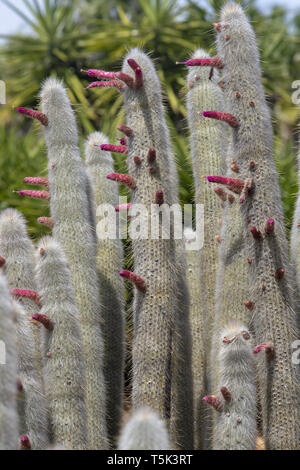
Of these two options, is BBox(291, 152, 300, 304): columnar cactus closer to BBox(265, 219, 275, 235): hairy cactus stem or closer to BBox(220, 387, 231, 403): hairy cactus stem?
BBox(265, 219, 275, 235): hairy cactus stem

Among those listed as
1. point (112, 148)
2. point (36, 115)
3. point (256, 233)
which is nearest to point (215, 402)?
point (256, 233)

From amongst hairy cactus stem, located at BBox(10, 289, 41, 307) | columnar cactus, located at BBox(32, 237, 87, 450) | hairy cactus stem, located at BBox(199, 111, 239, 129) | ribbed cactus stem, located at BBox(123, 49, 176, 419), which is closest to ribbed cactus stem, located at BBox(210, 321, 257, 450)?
ribbed cactus stem, located at BBox(123, 49, 176, 419)

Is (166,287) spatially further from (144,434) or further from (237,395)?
(144,434)

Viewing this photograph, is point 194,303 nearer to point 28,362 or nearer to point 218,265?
point 218,265

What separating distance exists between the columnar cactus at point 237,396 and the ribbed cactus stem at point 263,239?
1.09ft

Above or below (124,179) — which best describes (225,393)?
below

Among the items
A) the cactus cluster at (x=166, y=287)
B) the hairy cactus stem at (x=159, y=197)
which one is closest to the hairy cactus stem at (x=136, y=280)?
the cactus cluster at (x=166, y=287)

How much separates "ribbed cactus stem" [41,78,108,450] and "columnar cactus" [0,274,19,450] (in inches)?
41.7

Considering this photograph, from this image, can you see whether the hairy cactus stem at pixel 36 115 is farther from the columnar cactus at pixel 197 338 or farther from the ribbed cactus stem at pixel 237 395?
the ribbed cactus stem at pixel 237 395

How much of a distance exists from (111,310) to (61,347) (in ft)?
3.04

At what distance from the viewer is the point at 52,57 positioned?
36.8ft

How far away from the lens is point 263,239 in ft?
10.1

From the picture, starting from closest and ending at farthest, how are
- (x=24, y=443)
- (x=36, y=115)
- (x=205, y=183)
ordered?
(x=24, y=443)
(x=36, y=115)
(x=205, y=183)

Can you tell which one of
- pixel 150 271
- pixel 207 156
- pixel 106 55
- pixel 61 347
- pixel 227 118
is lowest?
pixel 61 347
